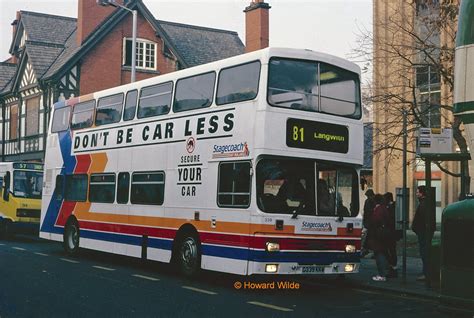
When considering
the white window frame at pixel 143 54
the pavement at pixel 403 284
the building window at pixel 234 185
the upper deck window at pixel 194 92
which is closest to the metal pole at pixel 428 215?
the pavement at pixel 403 284

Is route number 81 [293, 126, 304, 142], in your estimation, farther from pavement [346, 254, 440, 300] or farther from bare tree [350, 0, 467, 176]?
bare tree [350, 0, 467, 176]

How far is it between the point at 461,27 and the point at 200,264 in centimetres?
682

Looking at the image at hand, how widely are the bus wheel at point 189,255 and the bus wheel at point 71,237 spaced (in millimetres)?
5061

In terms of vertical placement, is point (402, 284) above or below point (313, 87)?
below

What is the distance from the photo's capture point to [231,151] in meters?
12.4

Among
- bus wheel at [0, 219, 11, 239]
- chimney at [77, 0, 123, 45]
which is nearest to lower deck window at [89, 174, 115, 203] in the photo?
bus wheel at [0, 219, 11, 239]

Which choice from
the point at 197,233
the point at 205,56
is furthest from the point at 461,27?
the point at 205,56

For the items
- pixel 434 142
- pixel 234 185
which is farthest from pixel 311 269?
pixel 434 142

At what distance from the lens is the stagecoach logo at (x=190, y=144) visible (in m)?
13.6

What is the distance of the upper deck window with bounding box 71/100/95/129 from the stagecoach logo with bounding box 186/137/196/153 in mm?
4854

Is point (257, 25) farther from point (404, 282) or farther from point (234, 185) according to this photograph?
point (404, 282)

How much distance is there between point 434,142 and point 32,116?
3136cm

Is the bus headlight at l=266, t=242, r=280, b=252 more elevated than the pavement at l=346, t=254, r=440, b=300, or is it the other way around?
the bus headlight at l=266, t=242, r=280, b=252

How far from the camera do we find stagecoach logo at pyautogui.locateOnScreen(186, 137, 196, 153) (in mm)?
13602
